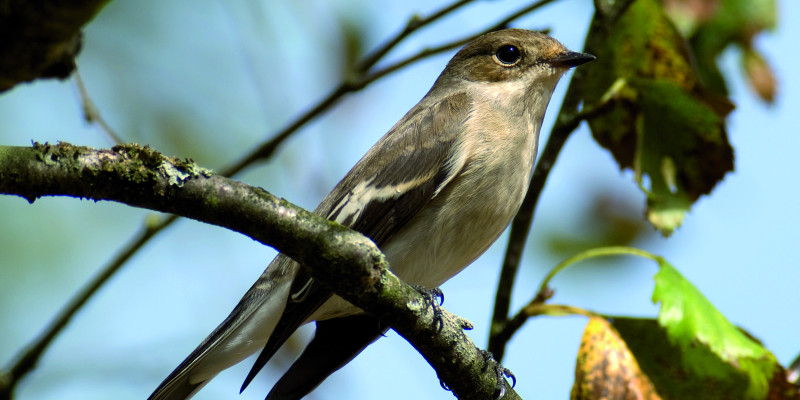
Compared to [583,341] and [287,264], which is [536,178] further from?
[287,264]

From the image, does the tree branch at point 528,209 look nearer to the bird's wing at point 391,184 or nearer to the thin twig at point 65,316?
the bird's wing at point 391,184

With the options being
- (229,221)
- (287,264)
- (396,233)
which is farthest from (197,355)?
(229,221)

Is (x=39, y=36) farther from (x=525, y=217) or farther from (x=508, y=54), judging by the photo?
(x=508, y=54)

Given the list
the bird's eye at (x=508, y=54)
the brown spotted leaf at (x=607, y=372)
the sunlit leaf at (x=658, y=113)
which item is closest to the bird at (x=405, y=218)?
the sunlit leaf at (x=658, y=113)

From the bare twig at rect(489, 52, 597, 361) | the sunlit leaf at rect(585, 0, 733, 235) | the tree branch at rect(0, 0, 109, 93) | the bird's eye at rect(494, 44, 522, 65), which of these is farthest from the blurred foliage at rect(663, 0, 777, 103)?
the tree branch at rect(0, 0, 109, 93)

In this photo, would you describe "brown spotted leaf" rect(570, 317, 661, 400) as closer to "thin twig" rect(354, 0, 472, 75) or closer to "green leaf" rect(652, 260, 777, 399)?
"green leaf" rect(652, 260, 777, 399)

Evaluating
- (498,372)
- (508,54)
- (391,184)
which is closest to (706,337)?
(498,372)
